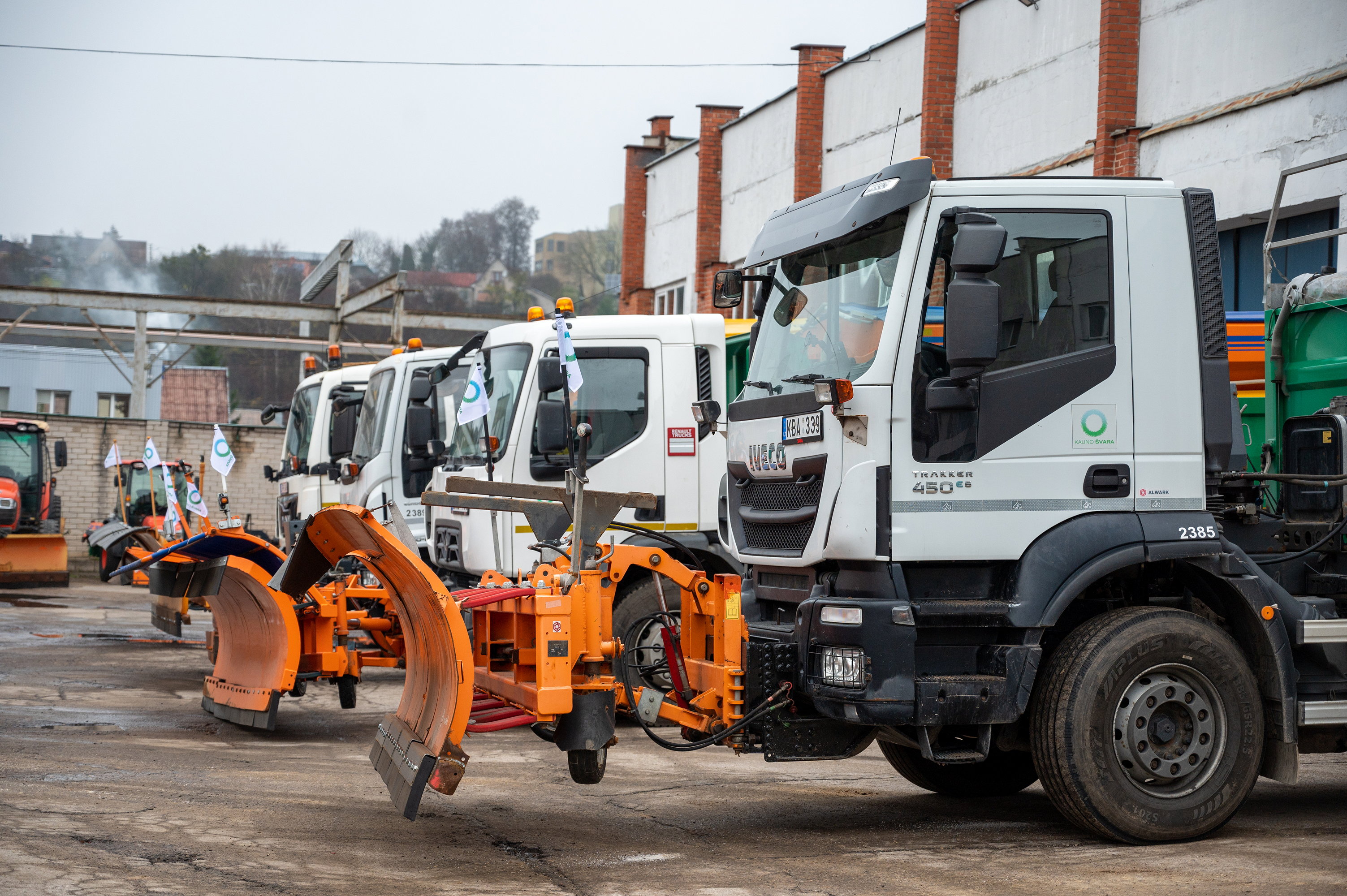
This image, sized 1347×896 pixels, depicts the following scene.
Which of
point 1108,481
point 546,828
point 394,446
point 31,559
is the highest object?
point 394,446

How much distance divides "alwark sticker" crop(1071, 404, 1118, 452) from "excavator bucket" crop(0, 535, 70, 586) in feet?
65.5

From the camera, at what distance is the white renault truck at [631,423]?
32.0 feet

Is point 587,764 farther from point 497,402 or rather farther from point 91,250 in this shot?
point 91,250

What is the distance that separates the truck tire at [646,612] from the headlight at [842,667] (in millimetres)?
972

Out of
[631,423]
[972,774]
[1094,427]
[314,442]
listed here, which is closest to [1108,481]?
[1094,427]

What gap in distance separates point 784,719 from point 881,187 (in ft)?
7.87

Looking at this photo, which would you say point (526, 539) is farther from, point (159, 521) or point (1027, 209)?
point (159, 521)

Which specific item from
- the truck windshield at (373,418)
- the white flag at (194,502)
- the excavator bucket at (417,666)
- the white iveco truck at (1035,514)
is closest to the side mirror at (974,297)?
the white iveco truck at (1035,514)

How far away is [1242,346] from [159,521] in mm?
22540

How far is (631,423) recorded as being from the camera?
983 cm

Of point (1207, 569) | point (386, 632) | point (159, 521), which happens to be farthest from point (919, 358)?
point (159, 521)

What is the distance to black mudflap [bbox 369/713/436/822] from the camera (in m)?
5.62

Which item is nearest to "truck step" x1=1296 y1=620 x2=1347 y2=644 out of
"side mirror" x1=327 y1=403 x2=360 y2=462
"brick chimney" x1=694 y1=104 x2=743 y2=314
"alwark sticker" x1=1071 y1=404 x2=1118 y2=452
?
"alwark sticker" x1=1071 y1=404 x2=1118 y2=452

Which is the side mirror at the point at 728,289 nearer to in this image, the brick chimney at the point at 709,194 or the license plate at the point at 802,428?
the license plate at the point at 802,428
